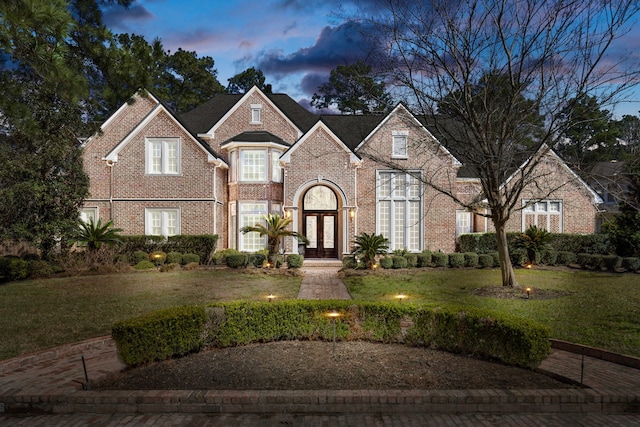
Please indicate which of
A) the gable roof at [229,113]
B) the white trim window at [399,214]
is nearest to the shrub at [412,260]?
the white trim window at [399,214]

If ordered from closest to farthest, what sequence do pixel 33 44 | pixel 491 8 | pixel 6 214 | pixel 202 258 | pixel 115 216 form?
pixel 33 44 → pixel 491 8 → pixel 6 214 → pixel 202 258 → pixel 115 216

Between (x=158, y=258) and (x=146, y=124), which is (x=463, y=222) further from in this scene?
(x=146, y=124)

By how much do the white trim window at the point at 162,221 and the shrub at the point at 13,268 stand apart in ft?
21.1

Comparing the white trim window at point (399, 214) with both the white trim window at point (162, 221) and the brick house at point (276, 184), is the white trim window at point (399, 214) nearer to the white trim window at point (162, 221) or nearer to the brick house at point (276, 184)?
the brick house at point (276, 184)

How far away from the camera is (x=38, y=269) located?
15664mm

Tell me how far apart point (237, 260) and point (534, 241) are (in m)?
13.0

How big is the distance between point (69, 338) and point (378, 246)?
12707mm

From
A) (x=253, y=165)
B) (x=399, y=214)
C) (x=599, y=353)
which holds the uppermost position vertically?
(x=253, y=165)

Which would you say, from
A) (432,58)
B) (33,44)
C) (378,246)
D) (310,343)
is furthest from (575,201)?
(33,44)

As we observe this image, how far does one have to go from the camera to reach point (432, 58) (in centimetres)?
1186

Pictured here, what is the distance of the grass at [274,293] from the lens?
8312 mm

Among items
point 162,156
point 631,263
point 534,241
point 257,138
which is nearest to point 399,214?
point 534,241

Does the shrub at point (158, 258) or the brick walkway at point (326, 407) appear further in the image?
the shrub at point (158, 258)

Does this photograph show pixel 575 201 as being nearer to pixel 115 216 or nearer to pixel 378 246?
pixel 378 246
